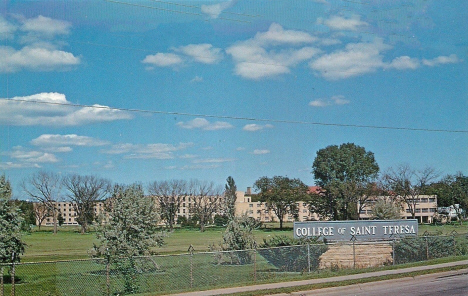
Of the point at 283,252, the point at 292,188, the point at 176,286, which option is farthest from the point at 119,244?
the point at 292,188

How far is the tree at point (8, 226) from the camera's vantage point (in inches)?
824

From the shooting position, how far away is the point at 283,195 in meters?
109

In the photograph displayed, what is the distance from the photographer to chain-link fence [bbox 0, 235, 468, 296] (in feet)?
63.7

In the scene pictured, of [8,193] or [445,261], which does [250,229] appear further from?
[8,193]

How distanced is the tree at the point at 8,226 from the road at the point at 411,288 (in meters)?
11.6

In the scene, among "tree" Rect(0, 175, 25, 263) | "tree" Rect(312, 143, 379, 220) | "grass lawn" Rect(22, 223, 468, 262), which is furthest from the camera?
"tree" Rect(312, 143, 379, 220)

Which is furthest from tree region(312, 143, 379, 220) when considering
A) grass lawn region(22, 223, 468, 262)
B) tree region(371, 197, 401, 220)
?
tree region(371, 197, 401, 220)

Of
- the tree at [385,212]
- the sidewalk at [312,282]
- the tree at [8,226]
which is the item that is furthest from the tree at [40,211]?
the sidewalk at [312,282]

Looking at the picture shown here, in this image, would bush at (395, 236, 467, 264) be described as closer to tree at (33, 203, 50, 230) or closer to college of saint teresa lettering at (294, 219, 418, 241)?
college of saint teresa lettering at (294, 219, 418, 241)

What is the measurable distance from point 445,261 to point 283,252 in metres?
8.50

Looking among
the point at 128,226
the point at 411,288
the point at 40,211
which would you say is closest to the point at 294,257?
the point at 411,288

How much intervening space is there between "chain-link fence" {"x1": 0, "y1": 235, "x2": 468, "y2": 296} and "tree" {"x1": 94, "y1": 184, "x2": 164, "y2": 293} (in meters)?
0.97

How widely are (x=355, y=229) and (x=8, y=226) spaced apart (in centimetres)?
1838

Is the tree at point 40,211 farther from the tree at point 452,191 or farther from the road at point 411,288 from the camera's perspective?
the road at point 411,288
